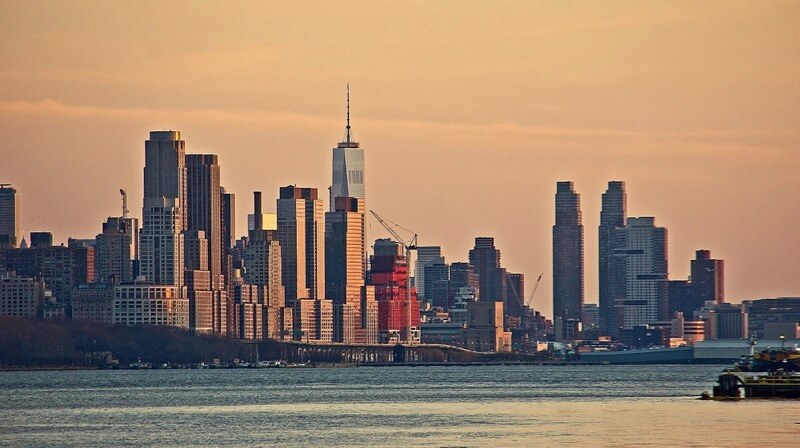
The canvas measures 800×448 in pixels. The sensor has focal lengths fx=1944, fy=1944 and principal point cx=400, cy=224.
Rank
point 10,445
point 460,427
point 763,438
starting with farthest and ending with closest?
point 460,427 < point 10,445 < point 763,438

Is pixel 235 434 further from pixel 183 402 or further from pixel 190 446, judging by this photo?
pixel 183 402

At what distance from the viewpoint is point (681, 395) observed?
18525 centimetres

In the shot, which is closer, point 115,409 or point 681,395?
point 115,409

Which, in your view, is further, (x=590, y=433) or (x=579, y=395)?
(x=579, y=395)

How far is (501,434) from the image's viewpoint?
124125 millimetres

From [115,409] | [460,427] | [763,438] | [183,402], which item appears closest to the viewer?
Answer: [763,438]

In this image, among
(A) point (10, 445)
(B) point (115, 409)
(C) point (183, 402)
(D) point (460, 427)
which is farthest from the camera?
(C) point (183, 402)

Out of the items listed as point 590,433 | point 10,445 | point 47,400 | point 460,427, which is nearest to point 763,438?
point 590,433

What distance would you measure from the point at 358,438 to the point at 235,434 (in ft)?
32.8

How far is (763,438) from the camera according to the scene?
113m

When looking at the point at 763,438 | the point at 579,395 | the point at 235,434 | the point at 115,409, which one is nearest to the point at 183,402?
the point at 115,409

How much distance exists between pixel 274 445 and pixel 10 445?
1724 centimetres

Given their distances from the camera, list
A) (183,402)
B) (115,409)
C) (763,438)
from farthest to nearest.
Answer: (183,402) → (115,409) → (763,438)

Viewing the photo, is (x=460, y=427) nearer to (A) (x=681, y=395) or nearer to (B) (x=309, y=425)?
(B) (x=309, y=425)
